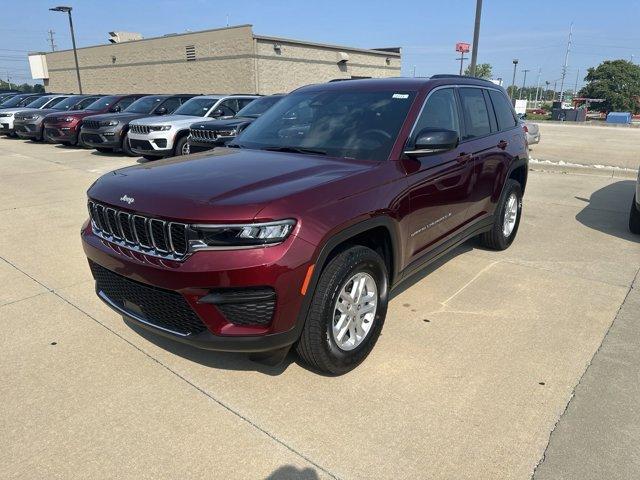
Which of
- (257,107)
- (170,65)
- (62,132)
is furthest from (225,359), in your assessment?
(170,65)

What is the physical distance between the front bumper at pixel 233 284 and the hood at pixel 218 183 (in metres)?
0.23

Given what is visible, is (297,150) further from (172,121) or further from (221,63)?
(221,63)

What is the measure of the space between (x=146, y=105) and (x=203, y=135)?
18.4 ft

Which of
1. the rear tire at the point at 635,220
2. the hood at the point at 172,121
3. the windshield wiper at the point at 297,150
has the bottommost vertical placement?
the rear tire at the point at 635,220

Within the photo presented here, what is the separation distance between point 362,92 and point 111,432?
117 inches

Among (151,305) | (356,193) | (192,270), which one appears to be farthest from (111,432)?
(356,193)

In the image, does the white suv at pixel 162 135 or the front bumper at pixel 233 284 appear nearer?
the front bumper at pixel 233 284

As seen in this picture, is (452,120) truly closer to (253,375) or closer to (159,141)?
(253,375)

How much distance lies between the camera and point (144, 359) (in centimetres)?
329

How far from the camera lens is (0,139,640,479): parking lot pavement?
245cm

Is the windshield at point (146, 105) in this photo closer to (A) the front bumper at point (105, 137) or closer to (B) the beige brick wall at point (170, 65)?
(A) the front bumper at point (105, 137)

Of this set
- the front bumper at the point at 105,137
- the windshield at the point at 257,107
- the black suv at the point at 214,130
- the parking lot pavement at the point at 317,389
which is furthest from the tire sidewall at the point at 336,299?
the front bumper at the point at 105,137

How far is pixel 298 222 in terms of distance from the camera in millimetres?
2564

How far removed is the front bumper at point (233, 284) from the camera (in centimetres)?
247
